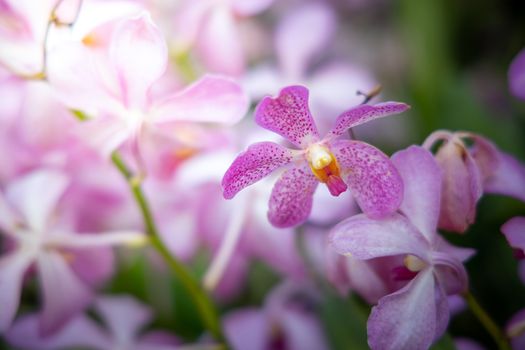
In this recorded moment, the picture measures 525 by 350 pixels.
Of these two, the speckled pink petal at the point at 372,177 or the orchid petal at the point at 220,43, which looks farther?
the orchid petal at the point at 220,43

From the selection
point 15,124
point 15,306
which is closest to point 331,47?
point 15,124

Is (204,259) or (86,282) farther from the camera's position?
(204,259)

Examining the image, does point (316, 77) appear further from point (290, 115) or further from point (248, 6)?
point (290, 115)

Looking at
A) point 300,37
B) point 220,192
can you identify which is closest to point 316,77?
point 300,37

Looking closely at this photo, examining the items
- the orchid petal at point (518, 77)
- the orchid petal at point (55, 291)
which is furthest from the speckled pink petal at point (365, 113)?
the orchid petal at point (55, 291)

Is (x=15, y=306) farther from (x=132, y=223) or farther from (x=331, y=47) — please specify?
(x=331, y=47)

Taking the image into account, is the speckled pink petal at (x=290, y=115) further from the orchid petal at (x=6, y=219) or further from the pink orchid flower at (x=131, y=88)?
the orchid petal at (x=6, y=219)
